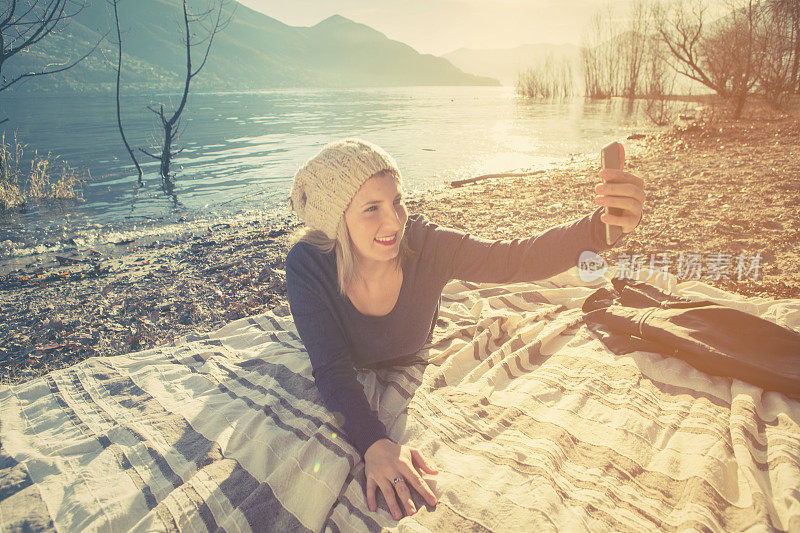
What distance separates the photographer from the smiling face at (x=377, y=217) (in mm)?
2182

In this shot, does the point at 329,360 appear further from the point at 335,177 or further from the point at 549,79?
the point at 549,79

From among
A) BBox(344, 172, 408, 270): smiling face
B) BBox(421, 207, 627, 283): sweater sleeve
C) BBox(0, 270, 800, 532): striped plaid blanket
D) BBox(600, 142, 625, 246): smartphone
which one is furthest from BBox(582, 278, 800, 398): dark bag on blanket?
BBox(344, 172, 408, 270): smiling face

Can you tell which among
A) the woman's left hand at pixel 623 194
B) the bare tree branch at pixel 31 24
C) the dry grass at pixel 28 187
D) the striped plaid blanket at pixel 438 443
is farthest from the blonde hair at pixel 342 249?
the dry grass at pixel 28 187

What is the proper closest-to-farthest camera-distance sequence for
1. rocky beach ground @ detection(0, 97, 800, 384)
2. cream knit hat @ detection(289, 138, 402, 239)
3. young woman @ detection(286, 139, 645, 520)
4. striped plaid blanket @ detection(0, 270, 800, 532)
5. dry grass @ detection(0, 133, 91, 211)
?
striped plaid blanket @ detection(0, 270, 800, 532) → young woman @ detection(286, 139, 645, 520) → cream knit hat @ detection(289, 138, 402, 239) → rocky beach ground @ detection(0, 97, 800, 384) → dry grass @ detection(0, 133, 91, 211)

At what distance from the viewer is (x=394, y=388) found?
2.49m

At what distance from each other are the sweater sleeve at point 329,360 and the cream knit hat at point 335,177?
29 centimetres

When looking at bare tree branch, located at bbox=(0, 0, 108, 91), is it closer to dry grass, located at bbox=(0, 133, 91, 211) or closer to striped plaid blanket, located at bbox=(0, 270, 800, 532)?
dry grass, located at bbox=(0, 133, 91, 211)

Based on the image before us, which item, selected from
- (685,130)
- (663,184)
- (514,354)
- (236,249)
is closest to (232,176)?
(236,249)

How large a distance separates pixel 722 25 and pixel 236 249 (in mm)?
24416

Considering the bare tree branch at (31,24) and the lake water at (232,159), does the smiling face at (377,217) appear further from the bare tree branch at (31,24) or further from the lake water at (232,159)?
the lake water at (232,159)

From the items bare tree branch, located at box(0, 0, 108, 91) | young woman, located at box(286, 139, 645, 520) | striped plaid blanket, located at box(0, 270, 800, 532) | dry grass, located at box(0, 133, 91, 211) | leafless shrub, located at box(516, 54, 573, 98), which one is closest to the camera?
striped plaid blanket, located at box(0, 270, 800, 532)

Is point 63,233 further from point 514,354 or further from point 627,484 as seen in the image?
point 627,484

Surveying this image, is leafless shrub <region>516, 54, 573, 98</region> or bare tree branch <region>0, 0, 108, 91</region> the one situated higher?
leafless shrub <region>516, 54, 573, 98</region>

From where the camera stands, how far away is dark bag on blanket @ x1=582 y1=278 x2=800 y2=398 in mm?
2182
